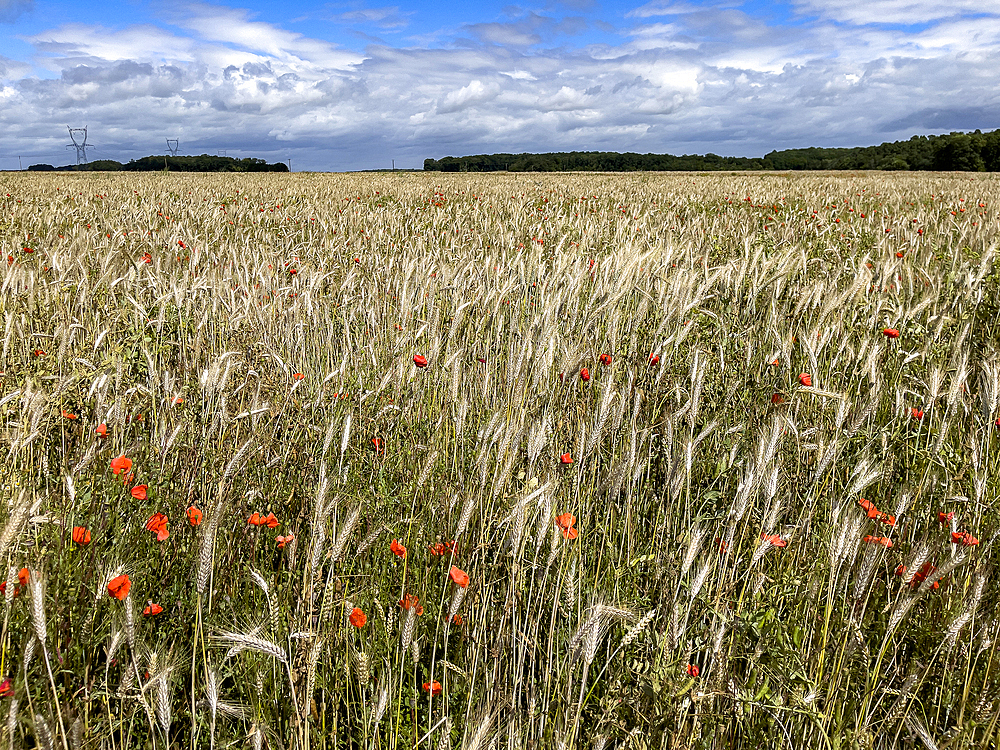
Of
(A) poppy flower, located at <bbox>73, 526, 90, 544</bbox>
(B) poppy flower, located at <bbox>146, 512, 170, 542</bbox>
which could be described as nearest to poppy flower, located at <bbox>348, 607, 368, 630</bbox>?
(B) poppy flower, located at <bbox>146, 512, 170, 542</bbox>

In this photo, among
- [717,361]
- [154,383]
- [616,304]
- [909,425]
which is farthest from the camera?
[616,304]

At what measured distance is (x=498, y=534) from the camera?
1.80 meters

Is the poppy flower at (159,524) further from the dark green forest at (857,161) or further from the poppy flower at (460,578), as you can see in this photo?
the dark green forest at (857,161)

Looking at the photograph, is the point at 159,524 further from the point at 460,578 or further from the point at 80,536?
the point at 460,578

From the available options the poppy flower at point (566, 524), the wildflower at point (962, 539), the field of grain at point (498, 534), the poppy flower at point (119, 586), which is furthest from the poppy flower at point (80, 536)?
the wildflower at point (962, 539)

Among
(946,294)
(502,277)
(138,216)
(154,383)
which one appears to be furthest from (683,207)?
(154,383)

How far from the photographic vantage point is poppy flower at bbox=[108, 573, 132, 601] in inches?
44.2

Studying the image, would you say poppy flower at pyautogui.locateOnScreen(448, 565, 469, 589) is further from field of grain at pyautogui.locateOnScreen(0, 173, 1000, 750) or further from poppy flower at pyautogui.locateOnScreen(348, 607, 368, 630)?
poppy flower at pyautogui.locateOnScreen(348, 607, 368, 630)

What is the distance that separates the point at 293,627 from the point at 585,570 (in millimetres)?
785

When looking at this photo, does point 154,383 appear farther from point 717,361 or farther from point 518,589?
→ point 717,361

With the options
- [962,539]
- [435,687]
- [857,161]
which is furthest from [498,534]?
[857,161]

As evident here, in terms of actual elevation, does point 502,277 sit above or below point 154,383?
above

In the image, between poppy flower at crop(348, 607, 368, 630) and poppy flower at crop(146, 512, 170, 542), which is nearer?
poppy flower at crop(348, 607, 368, 630)

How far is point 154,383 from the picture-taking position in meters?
2.21
